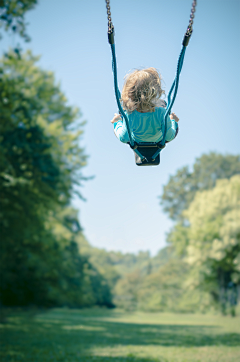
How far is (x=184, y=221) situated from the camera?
42.3 metres

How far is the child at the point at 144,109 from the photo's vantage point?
11.6ft

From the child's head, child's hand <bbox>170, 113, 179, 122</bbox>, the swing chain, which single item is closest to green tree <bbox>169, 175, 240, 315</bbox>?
child's hand <bbox>170, 113, 179, 122</bbox>

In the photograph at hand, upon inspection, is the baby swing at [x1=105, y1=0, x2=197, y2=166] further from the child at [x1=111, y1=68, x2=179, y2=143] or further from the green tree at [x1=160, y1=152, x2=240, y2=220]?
the green tree at [x1=160, y1=152, x2=240, y2=220]

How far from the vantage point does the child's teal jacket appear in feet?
12.0

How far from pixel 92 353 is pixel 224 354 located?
4230 millimetres

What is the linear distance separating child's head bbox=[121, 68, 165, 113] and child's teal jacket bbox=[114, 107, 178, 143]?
0.23 feet

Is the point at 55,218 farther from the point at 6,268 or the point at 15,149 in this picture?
the point at 15,149

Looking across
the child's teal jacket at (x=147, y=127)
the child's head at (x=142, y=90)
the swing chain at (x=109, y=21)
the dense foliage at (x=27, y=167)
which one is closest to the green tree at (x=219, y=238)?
the dense foliage at (x=27, y=167)

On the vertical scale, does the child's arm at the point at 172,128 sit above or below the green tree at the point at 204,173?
below

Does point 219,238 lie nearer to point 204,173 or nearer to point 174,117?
point 204,173

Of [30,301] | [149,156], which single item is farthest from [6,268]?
[149,156]

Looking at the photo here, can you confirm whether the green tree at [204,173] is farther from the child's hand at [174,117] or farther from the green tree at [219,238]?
the child's hand at [174,117]

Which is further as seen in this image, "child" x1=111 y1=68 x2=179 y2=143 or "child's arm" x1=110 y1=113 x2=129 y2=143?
"child's arm" x1=110 y1=113 x2=129 y2=143

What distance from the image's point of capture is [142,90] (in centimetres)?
352
